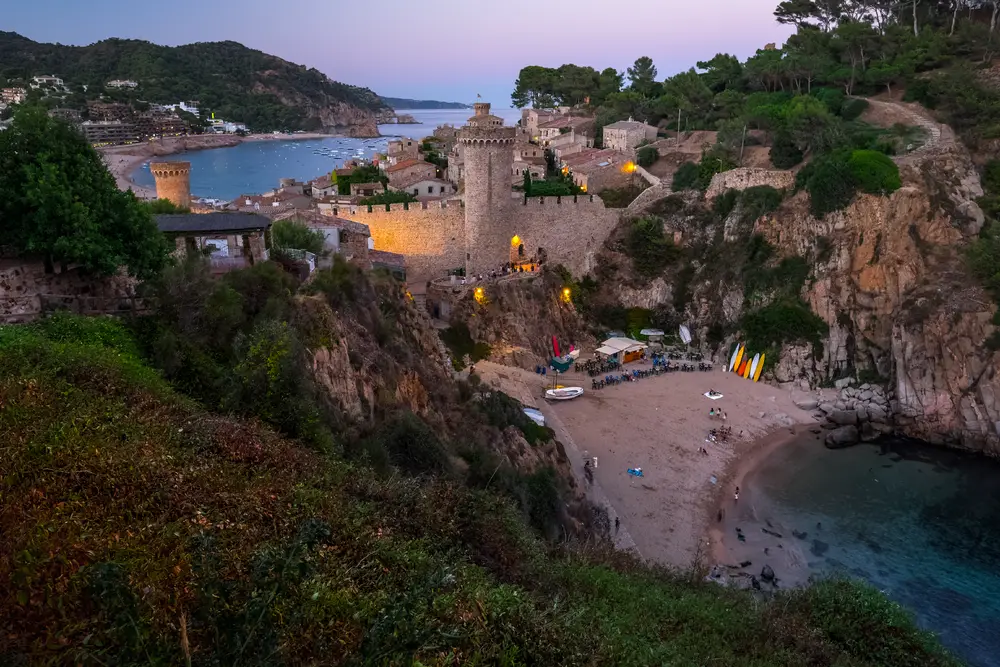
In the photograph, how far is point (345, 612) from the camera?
541 centimetres

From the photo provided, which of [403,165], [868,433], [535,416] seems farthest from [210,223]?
[868,433]

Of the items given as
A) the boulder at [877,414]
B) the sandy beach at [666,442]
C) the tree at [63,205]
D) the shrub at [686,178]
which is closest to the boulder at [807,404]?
the sandy beach at [666,442]

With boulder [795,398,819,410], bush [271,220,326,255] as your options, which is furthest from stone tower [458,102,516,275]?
boulder [795,398,819,410]

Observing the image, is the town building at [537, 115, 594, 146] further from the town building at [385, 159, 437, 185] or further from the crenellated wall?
the crenellated wall

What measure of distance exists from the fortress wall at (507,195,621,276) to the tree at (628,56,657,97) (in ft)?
107

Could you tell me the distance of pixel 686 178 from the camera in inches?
1431

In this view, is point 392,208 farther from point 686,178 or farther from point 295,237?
point 686,178

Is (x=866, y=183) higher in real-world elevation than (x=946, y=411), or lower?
higher

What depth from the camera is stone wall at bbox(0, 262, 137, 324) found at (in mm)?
10648

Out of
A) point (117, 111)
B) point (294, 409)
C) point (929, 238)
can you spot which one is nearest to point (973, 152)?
point (929, 238)

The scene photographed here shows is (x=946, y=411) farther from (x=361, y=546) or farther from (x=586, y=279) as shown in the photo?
(x=361, y=546)

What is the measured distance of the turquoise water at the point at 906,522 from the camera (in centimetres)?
Result: 1711

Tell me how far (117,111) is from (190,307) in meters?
112

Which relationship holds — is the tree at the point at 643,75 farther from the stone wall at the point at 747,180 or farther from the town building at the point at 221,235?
the town building at the point at 221,235
